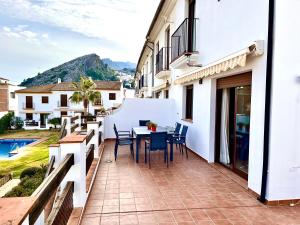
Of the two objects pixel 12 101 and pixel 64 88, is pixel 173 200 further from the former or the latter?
pixel 12 101

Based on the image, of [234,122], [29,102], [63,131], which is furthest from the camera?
[29,102]

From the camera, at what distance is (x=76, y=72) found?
105250 millimetres

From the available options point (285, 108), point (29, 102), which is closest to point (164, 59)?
point (285, 108)

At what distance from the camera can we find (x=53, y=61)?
109688 mm

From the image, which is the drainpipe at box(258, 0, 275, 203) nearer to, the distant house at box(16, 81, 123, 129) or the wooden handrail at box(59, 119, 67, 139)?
the wooden handrail at box(59, 119, 67, 139)

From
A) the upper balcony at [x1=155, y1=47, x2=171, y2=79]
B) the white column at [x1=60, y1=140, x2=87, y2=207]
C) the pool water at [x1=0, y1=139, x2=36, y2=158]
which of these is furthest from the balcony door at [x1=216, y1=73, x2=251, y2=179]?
the pool water at [x1=0, y1=139, x2=36, y2=158]

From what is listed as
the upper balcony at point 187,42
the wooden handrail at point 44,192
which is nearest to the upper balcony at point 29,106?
the upper balcony at point 187,42

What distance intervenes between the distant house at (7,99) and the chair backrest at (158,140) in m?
45.4

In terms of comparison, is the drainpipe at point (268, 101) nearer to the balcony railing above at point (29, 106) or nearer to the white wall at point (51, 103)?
the white wall at point (51, 103)

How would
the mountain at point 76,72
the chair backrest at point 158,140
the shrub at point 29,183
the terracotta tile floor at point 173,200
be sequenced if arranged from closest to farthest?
1. the terracotta tile floor at point 173,200
2. the chair backrest at point 158,140
3. the shrub at point 29,183
4. the mountain at point 76,72

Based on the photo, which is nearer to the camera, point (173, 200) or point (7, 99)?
point (173, 200)

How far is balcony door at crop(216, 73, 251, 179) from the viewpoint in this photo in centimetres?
716

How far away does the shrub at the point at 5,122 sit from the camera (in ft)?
140

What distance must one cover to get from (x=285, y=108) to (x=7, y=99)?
177ft
